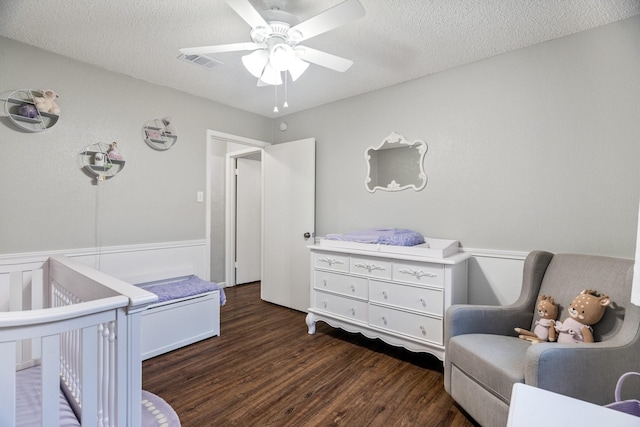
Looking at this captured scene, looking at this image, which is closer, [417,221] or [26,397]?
[26,397]

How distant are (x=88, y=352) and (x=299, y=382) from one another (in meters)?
1.39

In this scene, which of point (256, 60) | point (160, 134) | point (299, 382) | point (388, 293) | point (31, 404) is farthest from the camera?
point (160, 134)

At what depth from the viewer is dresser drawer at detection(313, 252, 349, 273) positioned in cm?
267

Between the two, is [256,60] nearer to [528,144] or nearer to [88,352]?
[88,352]

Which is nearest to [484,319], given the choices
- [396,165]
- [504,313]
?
[504,313]

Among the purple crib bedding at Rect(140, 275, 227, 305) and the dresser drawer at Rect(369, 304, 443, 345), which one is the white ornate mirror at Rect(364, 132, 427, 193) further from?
the purple crib bedding at Rect(140, 275, 227, 305)

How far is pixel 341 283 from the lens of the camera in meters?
2.69

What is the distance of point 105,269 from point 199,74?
188 cm

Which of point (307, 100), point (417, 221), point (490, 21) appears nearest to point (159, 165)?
point (307, 100)

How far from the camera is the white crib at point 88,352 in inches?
35.9

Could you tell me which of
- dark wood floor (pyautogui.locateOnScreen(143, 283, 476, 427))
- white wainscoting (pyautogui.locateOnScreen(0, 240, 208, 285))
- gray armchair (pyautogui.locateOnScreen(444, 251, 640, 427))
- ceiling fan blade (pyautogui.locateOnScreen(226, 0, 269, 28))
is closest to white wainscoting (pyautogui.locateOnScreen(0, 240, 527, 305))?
white wainscoting (pyautogui.locateOnScreen(0, 240, 208, 285))

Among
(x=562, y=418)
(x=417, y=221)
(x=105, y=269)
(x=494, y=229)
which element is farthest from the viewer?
(x=417, y=221)

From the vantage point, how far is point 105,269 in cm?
255

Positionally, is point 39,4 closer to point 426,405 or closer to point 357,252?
point 357,252
